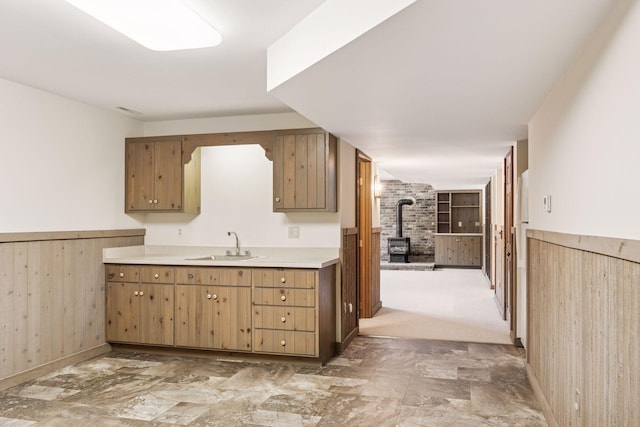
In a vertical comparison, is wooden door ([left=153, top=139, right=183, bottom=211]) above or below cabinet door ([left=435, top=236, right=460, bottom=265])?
above

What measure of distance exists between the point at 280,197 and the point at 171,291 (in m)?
1.34

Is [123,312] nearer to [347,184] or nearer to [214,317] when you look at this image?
[214,317]

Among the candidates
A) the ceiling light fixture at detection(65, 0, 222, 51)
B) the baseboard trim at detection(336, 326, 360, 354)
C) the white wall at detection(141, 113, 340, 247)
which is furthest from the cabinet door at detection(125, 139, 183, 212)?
the ceiling light fixture at detection(65, 0, 222, 51)

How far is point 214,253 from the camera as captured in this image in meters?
5.28

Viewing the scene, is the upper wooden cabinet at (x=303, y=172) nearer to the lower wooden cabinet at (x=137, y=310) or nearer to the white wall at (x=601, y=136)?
the lower wooden cabinet at (x=137, y=310)

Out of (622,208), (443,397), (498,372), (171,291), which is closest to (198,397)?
(171,291)

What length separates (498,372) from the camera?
4199mm

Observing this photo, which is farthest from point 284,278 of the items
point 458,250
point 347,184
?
point 458,250

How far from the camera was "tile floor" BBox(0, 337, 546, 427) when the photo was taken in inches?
127

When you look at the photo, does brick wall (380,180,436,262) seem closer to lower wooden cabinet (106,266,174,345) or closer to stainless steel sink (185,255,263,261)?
stainless steel sink (185,255,263,261)

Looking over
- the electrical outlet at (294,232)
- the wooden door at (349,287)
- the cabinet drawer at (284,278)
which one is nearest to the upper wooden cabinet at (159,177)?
the electrical outlet at (294,232)

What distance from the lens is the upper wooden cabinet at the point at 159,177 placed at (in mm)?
5117

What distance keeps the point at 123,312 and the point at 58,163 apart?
4.96 feet

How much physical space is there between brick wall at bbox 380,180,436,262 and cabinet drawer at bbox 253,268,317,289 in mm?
10120
